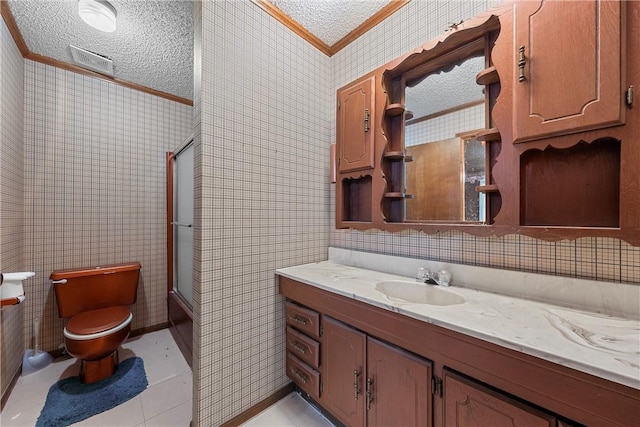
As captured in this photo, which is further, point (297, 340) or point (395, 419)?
point (297, 340)

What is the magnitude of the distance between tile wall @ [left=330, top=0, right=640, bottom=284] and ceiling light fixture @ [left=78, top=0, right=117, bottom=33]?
4.74 ft

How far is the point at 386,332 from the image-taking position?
3.37 ft

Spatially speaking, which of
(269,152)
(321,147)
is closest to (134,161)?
(269,152)

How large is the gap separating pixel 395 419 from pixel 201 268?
3.63ft

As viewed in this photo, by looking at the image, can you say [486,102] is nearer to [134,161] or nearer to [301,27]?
[301,27]

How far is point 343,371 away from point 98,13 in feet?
7.91

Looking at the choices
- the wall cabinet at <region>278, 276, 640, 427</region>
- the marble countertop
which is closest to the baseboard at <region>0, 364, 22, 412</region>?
the wall cabinet at <region>278, 276, 640, 427</region>

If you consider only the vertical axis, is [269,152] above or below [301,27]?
below

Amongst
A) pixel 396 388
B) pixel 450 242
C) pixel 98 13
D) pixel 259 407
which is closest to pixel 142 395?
pixel 259 407

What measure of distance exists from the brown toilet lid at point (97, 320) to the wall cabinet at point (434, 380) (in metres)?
1.40

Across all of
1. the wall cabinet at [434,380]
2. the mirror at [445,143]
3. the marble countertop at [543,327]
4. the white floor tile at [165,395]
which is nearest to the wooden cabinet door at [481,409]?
the wall cabinet at [434,380]

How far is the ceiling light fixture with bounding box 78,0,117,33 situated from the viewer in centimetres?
142

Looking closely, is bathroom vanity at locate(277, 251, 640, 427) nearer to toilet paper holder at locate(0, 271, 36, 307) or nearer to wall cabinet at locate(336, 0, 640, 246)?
wall cabinet at locate(336, 0, 640, 246)

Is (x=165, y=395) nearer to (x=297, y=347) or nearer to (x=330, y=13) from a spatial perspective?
(x=297, y=347)
